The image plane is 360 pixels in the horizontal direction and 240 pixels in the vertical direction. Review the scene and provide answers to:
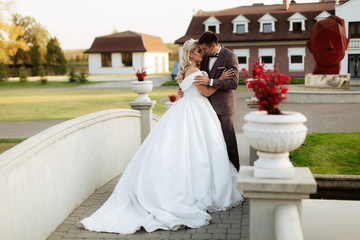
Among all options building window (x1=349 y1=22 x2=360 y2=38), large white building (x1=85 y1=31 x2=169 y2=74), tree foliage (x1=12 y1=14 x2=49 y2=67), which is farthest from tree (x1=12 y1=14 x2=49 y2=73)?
building window (x1=349 y1=22 x2=360 y2=38)

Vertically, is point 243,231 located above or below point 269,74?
below

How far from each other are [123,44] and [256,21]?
22.0 meters

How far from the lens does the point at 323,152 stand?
8906 millimetres

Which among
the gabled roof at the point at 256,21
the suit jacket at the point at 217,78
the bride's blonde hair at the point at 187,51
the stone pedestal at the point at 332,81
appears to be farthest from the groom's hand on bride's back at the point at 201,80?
the gabled roof at the point at 256,21

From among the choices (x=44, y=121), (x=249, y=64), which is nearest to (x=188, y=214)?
(x=44, y=121)

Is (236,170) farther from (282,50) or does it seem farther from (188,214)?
(282,50)

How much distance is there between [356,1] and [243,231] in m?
35.8

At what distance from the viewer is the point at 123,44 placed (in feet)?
186

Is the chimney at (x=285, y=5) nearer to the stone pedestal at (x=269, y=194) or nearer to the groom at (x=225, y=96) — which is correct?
the groom at (x=225, y=96)

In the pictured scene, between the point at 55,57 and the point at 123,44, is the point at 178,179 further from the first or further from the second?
the point at 55,57

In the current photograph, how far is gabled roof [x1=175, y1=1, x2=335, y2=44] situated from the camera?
38.4 metres

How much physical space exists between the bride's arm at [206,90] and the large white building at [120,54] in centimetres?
4992

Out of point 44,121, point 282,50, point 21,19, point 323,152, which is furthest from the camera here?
point 21,19

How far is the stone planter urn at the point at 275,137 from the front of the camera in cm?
281
